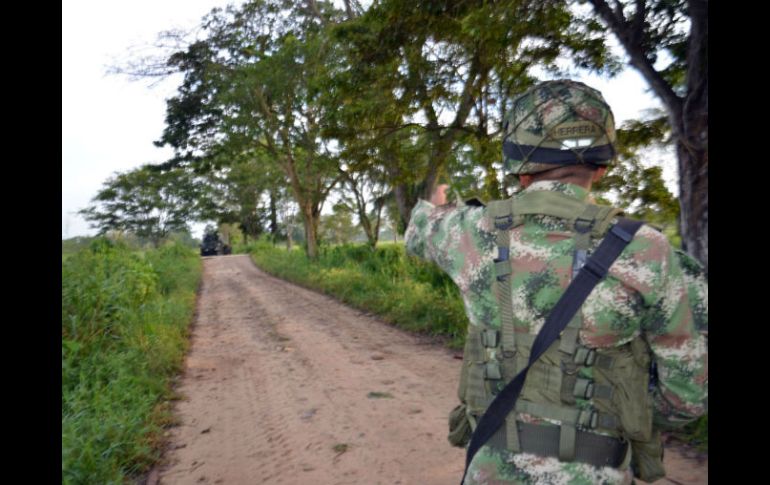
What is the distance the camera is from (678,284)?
1303mm

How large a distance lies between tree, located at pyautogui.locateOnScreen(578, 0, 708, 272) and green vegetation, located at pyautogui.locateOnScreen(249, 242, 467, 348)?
321 cm

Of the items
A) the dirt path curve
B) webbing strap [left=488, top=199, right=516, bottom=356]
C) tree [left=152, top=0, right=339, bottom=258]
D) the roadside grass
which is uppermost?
tree [left=152, top=0, right=339, bottom=258]

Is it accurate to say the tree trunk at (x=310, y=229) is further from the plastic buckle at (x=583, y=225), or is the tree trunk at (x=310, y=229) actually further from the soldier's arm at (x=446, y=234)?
the plastic buckle at (x=583, y=225)

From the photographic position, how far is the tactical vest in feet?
4.55

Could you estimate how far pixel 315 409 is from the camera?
4.38m

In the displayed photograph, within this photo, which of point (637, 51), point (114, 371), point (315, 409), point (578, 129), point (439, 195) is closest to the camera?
point (578, 129)

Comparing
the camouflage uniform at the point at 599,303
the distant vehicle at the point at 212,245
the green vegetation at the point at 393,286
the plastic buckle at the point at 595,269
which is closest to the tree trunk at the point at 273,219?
the distant vehicle at the point at 212,245

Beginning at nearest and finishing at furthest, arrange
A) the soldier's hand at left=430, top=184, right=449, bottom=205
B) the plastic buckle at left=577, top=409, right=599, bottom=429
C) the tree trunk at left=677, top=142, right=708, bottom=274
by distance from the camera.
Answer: the plastic buckle at left=577, top=409, right=599, bottom=429, the soldier's hand at left=430, top=184, right=449, bottom=205, the tree trunk at left=677, top=142, right=708, bottom=274

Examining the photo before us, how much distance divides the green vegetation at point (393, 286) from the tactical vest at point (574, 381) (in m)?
4.89

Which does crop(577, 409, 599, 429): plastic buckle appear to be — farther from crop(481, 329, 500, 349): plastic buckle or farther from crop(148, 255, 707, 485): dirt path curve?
crop(148, 255, 707, 485): dirt path curve

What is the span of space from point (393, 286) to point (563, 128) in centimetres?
815

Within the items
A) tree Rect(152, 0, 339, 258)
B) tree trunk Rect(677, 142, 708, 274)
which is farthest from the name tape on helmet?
tree Rect(152, 0, 339, 258)

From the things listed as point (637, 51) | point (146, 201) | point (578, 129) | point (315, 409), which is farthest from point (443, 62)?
point (146, 201)

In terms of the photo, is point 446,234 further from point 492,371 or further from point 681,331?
point 681,331
